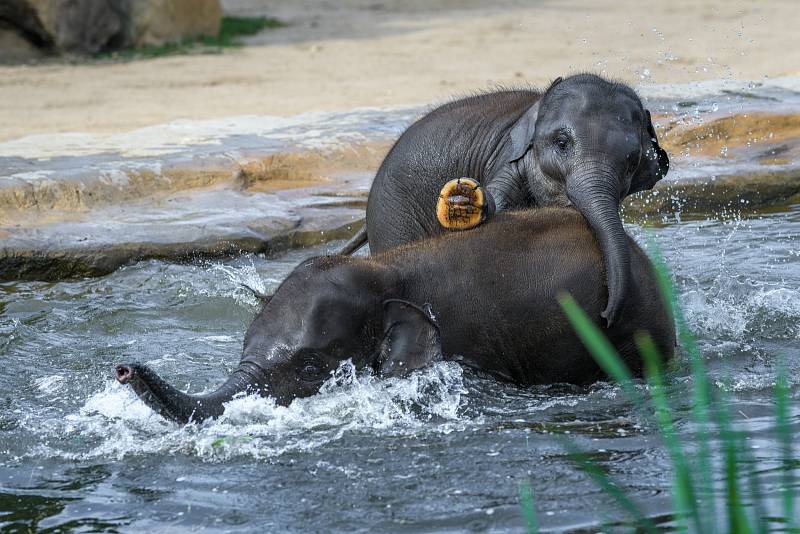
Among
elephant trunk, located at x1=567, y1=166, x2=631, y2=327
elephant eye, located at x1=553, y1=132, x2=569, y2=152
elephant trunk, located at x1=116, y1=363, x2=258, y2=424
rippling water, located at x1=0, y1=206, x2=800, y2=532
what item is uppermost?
elephant eye, located at x1=553, y1=132, x2=569, y2=152

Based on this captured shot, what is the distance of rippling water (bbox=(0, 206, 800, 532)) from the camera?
4090 millimetres

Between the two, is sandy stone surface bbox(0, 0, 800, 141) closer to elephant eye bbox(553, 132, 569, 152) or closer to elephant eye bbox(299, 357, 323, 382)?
elephant eye bbox(553, 132, 569, 152)

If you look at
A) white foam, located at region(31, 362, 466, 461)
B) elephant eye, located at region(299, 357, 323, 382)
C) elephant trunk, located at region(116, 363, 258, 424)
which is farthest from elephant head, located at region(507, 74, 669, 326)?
elephant trunk, located at region(116, 363, 258, 424)

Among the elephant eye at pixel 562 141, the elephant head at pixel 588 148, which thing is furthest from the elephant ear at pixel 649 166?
the elephant eye at pixel 562 141

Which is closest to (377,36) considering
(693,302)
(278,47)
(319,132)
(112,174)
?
(278,47)

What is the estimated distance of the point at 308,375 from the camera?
15.8ft

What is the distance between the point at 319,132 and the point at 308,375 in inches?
212

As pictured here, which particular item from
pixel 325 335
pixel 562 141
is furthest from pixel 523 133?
pixel 325 335

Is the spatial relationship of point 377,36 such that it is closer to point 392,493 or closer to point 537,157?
point 537,157

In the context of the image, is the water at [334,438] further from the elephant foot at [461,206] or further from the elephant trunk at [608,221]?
the elephant foot at [461,206]

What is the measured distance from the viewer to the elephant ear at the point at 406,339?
4.84m

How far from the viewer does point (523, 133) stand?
622cm

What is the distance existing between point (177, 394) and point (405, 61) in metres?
11.3

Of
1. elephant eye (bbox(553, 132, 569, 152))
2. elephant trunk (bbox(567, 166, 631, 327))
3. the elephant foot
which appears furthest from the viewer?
elephant eye (bbox(553, 132, 569, 152))
